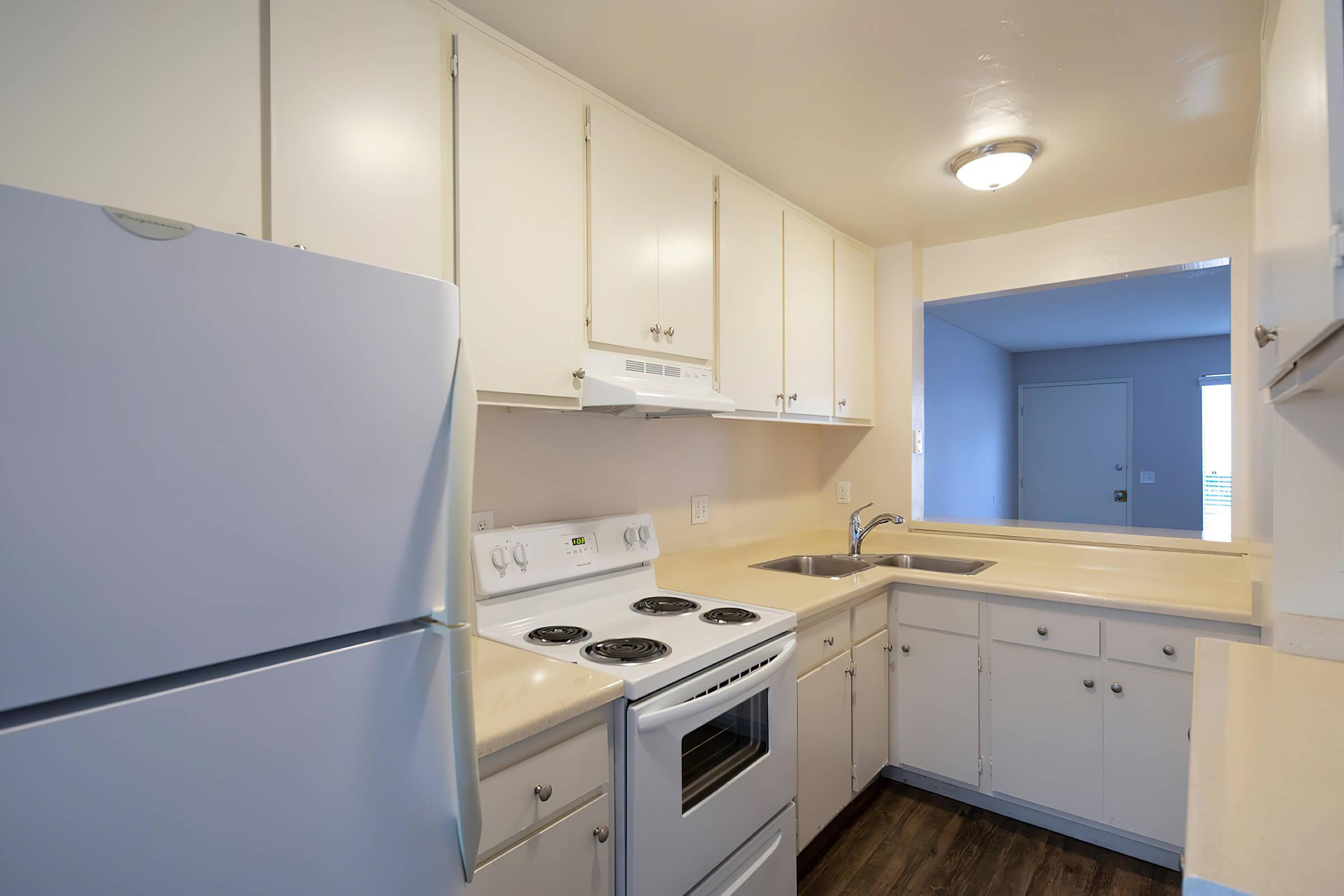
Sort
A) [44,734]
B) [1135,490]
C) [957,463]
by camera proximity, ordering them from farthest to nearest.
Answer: [1135,490], [957,463], [44,734]

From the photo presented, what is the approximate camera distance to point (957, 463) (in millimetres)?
5395

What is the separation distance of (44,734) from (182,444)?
0.27 meters

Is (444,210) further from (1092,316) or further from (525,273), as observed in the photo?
(1092,316)

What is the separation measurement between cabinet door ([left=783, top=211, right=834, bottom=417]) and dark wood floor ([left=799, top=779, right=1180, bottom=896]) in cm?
157

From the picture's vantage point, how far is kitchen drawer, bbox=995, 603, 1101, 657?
220cm

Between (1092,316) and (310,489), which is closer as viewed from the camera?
(310,489)

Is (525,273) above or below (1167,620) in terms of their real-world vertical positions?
above

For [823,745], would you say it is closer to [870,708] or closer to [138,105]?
[870,708]

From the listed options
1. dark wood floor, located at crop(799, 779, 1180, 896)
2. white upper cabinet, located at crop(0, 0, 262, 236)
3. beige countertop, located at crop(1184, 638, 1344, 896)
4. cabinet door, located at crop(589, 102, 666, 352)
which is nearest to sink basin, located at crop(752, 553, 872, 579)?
dark wood floor, located at crop(799, 779, 1180, 896)

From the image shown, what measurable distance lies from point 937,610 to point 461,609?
212cm

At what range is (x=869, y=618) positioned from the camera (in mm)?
2443

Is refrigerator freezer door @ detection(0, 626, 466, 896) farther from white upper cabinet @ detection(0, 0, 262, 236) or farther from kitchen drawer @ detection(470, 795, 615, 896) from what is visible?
white upper cabinet @ detection(0, 0, 262, 236)

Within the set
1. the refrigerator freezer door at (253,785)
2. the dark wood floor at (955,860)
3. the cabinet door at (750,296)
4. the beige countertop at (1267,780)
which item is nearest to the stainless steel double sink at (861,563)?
the cabinet door at (750,296)

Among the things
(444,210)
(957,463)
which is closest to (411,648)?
(444,210)
